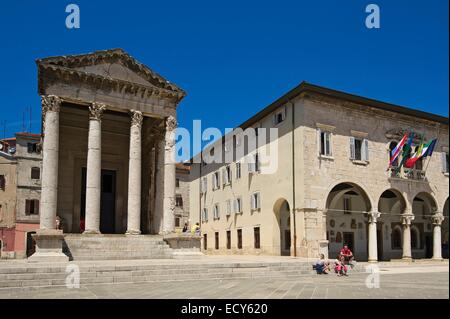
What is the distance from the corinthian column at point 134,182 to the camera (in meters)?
21.5

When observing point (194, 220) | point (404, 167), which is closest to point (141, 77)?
point (404, 167)

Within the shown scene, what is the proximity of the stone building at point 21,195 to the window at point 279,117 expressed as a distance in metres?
23.5

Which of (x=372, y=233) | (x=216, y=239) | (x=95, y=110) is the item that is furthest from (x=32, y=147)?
(x=372, y=233)

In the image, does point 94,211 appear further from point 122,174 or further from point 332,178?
point 332,178

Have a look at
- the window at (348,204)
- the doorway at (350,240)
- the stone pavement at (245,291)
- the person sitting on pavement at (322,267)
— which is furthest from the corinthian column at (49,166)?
the window at (348,204)

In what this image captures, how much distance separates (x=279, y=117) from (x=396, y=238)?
13.7 metres

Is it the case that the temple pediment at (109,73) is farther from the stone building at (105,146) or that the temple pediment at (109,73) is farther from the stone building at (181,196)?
the stone building at (181,196)

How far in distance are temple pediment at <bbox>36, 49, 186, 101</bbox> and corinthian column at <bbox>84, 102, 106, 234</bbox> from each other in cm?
139

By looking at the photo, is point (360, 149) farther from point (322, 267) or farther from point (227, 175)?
point (322, 267)

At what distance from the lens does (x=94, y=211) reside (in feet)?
67.8

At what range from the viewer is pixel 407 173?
103 feet

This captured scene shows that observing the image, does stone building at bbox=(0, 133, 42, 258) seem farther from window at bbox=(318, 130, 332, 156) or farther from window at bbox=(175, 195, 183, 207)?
window at bbox=(318, 130, 332, 156)

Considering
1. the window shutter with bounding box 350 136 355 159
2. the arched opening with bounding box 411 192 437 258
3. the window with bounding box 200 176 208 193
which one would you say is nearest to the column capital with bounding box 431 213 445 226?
the arched opening with bounding box 411 192 437 258

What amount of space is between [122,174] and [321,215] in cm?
1250
